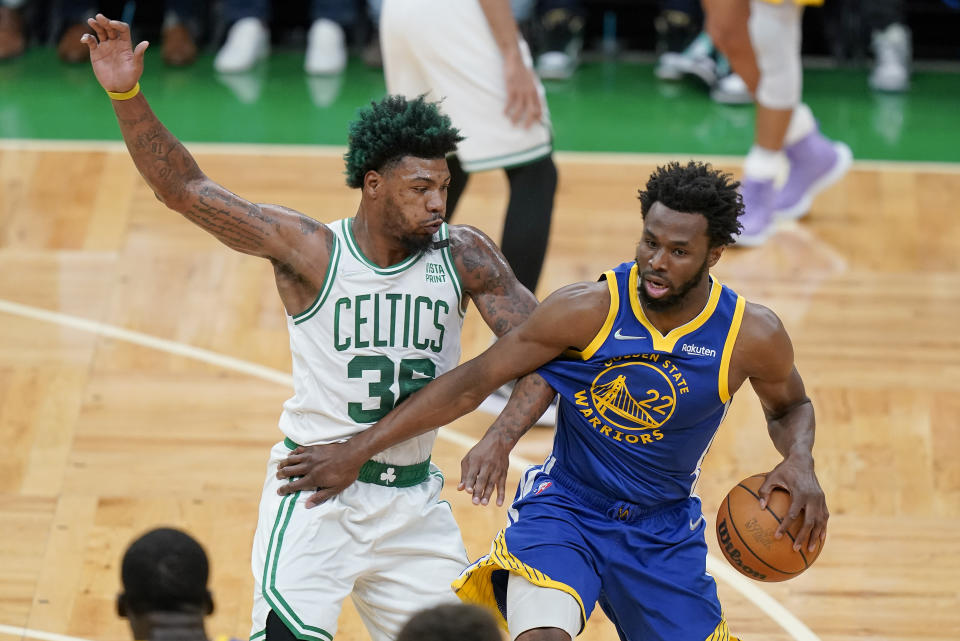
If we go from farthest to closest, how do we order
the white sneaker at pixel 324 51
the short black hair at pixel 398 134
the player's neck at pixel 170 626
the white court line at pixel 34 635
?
the white sneaker at pixel 324 51
the white court line at pixel 34 635
the short black hair at pixel 398 134
the player's neck at pixel 170 626

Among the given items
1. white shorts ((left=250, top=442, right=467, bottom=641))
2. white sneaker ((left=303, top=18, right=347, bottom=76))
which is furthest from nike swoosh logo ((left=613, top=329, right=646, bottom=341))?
white sneaker ((left=303, top=18, right=347, bottom=76))

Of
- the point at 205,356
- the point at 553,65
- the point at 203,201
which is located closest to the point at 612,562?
the point at 203,201

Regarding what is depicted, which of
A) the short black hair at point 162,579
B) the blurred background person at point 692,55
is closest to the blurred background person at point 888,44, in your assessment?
the blurred background person at point 692,55

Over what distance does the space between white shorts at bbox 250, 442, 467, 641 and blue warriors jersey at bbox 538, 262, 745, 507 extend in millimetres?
449

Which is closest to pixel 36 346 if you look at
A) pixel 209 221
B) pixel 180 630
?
pixel 209 221

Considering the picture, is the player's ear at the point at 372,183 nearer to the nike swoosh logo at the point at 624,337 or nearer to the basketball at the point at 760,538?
the nike swoosh logo at the point at 624,337

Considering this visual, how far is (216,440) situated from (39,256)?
1.64 metres

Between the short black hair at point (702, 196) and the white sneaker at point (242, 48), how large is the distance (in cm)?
537

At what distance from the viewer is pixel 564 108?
26.6ft

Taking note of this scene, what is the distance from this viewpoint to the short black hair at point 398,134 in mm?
3533

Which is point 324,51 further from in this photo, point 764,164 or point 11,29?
point 764,164

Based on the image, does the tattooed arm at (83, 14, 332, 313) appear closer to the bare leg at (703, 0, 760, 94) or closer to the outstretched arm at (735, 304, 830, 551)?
the outstretched arm at (735, 304, 830, 551)

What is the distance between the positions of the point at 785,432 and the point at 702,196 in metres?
0.69

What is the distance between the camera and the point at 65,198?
22.1ft
